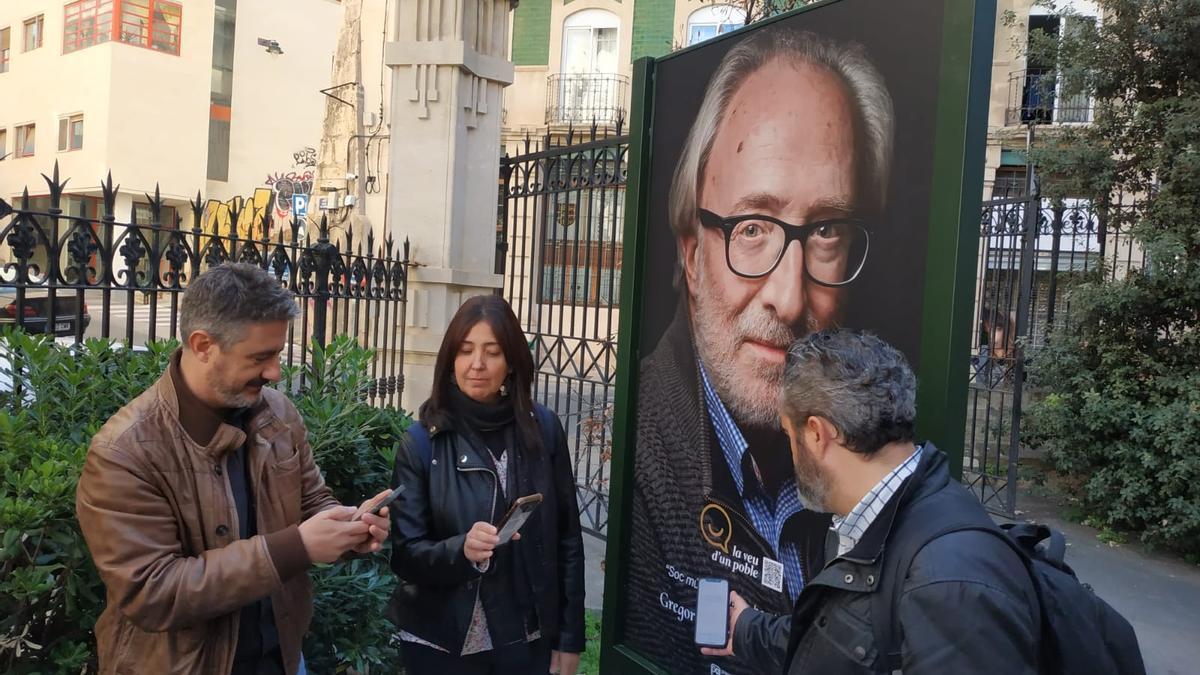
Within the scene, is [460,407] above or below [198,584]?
above

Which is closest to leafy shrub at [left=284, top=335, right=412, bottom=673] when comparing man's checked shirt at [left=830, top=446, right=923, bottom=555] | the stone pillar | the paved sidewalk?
man's checked shirt at [left=830, top=446, right=923, bottom=555]

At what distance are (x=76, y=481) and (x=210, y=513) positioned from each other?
68 centimetres

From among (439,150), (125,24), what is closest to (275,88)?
(125,24)

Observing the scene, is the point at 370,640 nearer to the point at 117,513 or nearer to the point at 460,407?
the point at 460,407

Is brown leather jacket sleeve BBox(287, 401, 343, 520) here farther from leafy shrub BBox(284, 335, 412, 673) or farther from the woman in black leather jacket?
leafy shrub BBox(284, 335, 412, 673)

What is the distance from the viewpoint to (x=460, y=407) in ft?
9.36

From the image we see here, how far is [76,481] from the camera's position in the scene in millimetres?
2502

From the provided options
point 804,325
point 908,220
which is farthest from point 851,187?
point 804,325

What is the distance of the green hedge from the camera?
2418mm

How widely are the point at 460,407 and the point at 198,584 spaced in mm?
1045

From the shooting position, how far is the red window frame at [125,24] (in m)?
30.8

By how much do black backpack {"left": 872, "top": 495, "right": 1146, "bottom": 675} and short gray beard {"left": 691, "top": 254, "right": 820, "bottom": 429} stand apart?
1.05 meters

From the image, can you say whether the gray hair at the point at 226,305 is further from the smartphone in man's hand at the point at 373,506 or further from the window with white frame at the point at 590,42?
the window with white frame at the point at 590,42

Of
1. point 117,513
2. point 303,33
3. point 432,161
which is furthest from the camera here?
point 303,33
